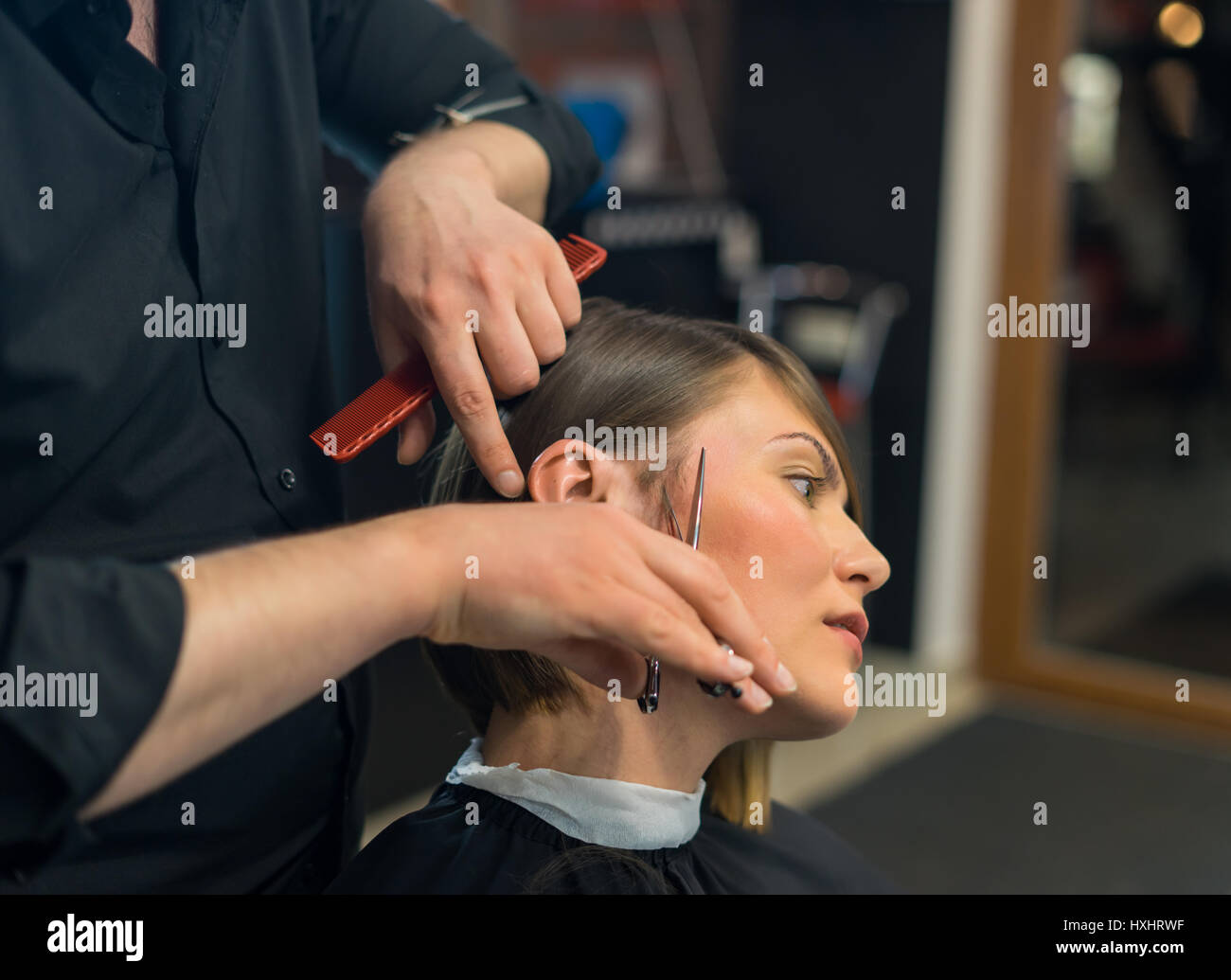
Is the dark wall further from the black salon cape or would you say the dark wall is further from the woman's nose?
the woman's nose

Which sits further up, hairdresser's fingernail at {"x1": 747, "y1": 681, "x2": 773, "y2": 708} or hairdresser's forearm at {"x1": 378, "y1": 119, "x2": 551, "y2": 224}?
hairdresser's forearm at {"x1": 378, "y1": 119, "x2": 551, "y2": 224}

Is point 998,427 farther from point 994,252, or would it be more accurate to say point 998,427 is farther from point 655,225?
point 655,225

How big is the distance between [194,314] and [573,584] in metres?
0.42

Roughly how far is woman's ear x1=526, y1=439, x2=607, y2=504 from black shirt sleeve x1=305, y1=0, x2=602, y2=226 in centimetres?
25

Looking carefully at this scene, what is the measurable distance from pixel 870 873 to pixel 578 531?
86 centimetres

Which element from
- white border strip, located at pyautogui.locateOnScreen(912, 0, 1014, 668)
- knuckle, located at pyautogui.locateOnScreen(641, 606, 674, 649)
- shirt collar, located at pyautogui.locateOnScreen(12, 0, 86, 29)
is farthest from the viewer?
white border strip, located at pyautogui.locateOnScreen(912, 0, 1014, 668)

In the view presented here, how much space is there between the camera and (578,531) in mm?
696

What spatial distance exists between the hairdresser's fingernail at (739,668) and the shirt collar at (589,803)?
0.41 meters

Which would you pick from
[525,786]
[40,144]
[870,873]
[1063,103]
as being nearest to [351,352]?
[40,144]

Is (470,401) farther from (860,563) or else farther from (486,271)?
(860,563)

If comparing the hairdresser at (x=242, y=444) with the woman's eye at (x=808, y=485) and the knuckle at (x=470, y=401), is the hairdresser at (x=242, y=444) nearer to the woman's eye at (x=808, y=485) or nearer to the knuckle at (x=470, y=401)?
the knuckle at (x=470, y=401)

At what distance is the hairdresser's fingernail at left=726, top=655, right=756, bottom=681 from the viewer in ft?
2.35

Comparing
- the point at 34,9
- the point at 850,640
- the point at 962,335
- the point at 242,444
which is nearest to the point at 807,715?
the point at 850,640

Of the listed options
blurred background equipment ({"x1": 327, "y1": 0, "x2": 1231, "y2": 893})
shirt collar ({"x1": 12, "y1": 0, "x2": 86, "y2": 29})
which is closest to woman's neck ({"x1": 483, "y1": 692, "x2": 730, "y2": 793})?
shirt collar ({"x1": 12, "y1": 0, "x2": 86, "y2": 29})
